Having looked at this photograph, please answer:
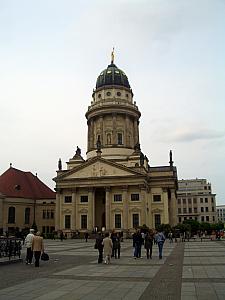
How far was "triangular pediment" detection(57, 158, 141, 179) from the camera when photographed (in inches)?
2837

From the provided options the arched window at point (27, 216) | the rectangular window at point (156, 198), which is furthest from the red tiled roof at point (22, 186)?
the rectangular window at point (156, 198)

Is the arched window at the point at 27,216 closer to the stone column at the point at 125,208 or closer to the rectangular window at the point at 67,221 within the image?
the rectangular window at the point at 67,221

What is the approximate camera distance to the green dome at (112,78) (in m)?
88.2

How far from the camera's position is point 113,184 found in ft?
237

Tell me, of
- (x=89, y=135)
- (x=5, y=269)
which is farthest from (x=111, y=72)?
(x=5, y=269)

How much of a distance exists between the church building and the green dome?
4500mm

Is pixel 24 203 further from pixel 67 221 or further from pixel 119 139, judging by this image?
pixel 119 139

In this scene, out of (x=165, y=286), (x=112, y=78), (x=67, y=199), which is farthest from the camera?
(x=112, y=78)

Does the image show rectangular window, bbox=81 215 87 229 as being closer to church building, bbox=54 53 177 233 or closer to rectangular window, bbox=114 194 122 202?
church building, bbox=54 53 177 233

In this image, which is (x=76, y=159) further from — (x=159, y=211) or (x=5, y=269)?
(x=5, y=269)

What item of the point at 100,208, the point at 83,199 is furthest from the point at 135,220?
the point at 83,199

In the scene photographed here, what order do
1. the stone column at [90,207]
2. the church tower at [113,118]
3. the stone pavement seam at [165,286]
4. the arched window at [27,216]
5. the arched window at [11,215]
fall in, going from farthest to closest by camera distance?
1. the arched window at [27,216]
2. the church tower at [113,118]
3. the arched window at [11,215]
4. the stone column at [90,207]
5. the stone pavement seam at [165,286]

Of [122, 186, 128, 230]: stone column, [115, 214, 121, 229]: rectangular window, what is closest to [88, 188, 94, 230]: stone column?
[115, 214, 121, 229]: rectangular window

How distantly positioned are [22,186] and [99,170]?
75.1 feet
